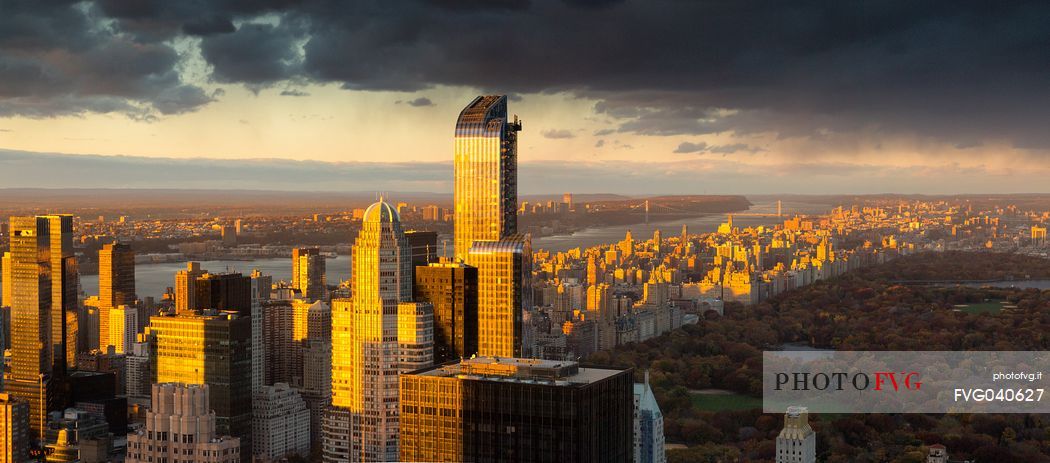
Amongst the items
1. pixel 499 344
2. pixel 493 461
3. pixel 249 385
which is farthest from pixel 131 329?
pixel 493 461

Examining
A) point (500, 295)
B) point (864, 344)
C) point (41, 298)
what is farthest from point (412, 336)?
point (41, 298)

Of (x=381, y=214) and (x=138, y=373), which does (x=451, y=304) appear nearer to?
(x=381, y=214)

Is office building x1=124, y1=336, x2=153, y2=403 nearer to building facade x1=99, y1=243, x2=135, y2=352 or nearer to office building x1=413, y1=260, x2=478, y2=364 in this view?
building facade x1=99, y1=243, x2=135, y2=352

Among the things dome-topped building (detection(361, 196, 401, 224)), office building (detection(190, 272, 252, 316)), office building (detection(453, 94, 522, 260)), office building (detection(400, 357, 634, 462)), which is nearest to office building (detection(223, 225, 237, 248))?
office building (detection(190, 272, 252, 316))

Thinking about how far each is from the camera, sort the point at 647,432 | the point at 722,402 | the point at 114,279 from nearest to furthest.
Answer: the point at 647,432
the point at 722,402
the point at 114,279

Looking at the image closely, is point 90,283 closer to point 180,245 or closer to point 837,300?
point 180,245
